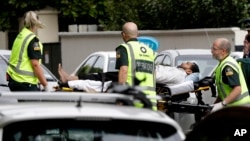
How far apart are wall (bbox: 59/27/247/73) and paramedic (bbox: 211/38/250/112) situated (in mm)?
15168

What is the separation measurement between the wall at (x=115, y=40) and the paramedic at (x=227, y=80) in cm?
1517

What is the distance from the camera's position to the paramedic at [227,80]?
10.9 metres

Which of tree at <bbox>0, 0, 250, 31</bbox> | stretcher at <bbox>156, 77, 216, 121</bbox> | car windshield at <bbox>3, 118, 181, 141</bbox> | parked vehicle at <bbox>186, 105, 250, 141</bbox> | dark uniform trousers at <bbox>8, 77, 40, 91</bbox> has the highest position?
tree at <bbox>0, 0, 250, 31</bbox>

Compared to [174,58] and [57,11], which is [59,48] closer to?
[57,11]

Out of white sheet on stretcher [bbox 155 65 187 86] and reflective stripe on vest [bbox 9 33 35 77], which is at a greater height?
reflective stripe on vest [bbox 9 33 35 77]

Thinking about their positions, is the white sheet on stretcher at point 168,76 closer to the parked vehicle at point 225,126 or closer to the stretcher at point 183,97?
the stretcher at point 183,97

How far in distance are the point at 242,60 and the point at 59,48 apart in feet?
66.6

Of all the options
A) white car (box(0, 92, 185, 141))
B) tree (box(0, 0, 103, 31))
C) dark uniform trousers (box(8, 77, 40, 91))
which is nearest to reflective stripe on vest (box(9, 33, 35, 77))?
dark uniform trousers (box(8, 77, 40, 91))

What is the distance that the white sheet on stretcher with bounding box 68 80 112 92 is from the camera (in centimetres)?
1136

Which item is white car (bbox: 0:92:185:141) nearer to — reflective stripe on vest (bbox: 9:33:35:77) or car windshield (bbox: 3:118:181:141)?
car windshield (bbox: 3:118:181:141)

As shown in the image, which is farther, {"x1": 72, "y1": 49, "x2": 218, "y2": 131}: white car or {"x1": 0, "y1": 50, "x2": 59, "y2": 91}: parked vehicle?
{"x1": 72, "y1": 49, "x2": 218, "y2": 131}: white car

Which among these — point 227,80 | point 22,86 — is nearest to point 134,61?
point 227,80

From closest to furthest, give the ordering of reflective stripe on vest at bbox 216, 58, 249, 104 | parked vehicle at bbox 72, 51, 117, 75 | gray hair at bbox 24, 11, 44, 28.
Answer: reflective stripe on vest at bbox 216, 58, 249, 104
gray hair at bbox 24, 11, 44, 28
parked vehicle at bbox 72, 51, 117, 75

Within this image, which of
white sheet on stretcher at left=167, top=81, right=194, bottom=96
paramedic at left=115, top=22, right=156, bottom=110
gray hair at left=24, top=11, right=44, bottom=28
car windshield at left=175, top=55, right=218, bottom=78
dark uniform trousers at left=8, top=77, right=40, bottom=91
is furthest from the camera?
car windshield at left=175, top=55, right=218, bottom=78
